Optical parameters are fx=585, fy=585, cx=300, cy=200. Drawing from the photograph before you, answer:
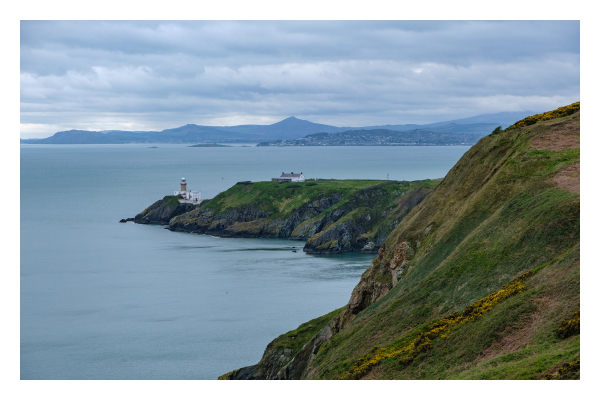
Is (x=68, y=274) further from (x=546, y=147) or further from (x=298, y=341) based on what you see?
(x=546, y=147)

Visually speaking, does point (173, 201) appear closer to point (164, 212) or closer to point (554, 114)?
point (164, 212)

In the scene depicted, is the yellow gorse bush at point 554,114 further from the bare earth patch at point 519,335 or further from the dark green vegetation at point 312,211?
the dark green vegetation at point 312,211

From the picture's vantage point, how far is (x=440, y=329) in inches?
1096

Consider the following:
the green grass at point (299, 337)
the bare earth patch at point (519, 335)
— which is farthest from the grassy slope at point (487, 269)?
the green grass at point (299, 337)

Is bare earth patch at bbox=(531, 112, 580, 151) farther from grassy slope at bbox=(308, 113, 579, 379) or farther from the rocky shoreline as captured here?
the rocky shoreline

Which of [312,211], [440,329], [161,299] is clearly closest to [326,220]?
[312,211]

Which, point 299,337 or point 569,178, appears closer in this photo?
point 569,178

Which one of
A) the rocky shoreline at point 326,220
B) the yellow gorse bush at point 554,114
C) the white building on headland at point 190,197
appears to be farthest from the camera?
the white building on headland at point 190,197

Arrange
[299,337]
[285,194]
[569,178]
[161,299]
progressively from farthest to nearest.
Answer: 1. [285,194]
2. [161,299]
3. [299,337]
4. [569,178]

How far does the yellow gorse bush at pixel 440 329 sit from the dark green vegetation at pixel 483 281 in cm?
7

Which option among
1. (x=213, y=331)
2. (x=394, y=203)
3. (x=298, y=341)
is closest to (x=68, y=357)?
(x=213, y=331)

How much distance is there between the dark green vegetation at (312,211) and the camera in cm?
12762

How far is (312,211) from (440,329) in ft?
386

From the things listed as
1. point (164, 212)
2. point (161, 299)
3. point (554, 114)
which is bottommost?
point (161, 299)
